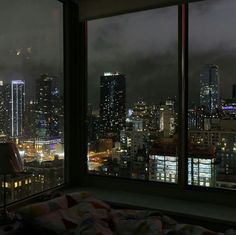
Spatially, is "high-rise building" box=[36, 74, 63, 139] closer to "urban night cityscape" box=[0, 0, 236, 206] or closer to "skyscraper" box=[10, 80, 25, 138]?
"urban night cityscape" box=[0, 0, 236, 206]

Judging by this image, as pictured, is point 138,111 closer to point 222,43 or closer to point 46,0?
point 222,43

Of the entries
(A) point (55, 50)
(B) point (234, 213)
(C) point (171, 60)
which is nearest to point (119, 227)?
(B) point (234, 213)

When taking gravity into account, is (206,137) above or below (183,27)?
below

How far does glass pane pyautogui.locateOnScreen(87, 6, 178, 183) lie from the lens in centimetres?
306

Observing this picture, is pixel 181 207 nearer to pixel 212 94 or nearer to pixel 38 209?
pixel 212 94

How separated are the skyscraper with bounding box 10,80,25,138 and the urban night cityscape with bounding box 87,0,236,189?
80cm

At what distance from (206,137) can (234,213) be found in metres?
0.67

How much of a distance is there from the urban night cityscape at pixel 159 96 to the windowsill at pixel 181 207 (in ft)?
0.65

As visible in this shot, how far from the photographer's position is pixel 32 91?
3.00m

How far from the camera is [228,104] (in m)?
2.86

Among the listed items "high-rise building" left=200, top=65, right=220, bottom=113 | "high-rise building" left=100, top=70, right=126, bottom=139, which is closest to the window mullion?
"high-rise building" left=200, top=65, right=220, bottom=113

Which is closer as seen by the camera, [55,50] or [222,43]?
[222,43]

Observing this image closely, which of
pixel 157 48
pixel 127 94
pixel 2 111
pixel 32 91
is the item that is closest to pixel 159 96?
pixel 127 94

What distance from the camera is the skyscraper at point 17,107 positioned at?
9.02 ft
